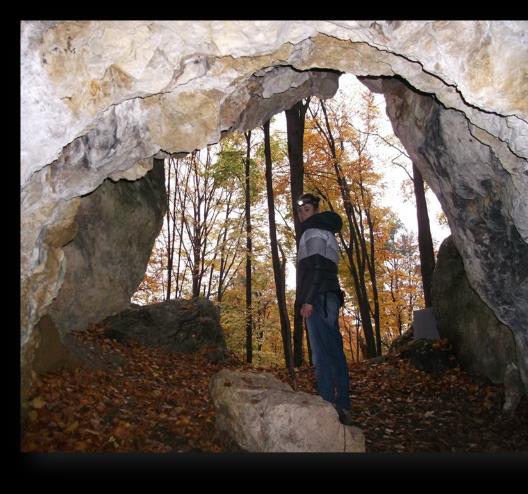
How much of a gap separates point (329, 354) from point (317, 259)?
4.09 ft

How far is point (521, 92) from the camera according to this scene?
9.43 feet

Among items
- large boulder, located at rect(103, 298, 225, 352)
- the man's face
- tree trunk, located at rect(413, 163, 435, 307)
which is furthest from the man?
tree trunk, located at rect(413, 163, 435, 307)

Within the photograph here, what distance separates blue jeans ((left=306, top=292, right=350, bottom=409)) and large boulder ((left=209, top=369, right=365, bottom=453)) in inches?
21.8

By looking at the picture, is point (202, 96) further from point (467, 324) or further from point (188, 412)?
point (467, 324)

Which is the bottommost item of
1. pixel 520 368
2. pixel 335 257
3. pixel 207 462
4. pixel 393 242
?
pixel 207 462

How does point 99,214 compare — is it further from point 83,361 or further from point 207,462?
point 207,462

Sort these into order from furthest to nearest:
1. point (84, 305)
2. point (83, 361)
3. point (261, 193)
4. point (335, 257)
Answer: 1. point (261, 193)
2. point (84, 305)
3. point (83, 361)
4. point (335, 257)

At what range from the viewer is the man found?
4.71 metres

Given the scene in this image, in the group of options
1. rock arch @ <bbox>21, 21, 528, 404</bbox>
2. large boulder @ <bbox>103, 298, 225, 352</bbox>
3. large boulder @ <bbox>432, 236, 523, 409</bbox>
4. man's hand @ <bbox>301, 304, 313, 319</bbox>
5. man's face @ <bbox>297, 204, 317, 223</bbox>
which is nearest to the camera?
rock arch @ <bbox>21, 21, 528, 404</bbox>

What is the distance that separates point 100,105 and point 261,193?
1776 cm

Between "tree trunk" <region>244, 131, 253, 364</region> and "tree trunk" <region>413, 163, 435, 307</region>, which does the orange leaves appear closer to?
"tree trunk" <region>413, 163, 435, 307</region>

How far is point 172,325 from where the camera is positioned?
33.3 feet

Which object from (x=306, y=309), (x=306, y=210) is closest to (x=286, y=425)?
(x=306, y=309)

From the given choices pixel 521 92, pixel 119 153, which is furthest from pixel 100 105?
pixel 521 92
